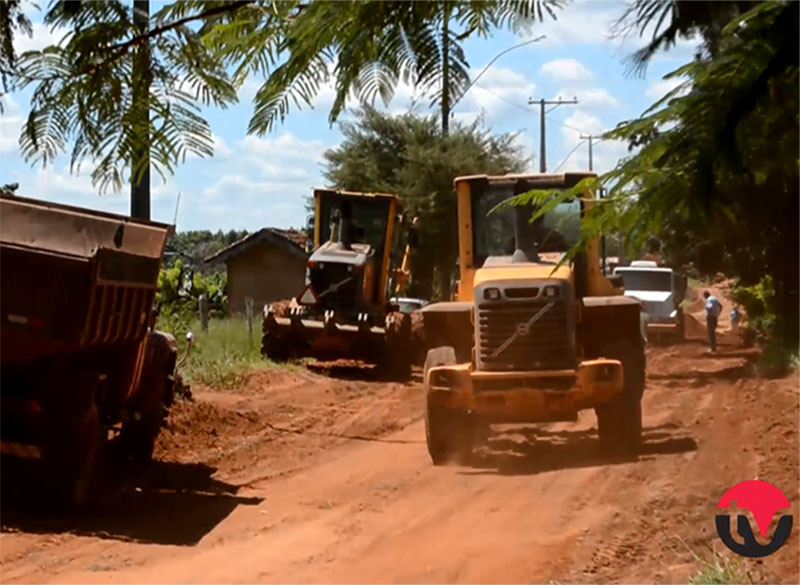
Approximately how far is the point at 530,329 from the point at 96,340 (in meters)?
4.15

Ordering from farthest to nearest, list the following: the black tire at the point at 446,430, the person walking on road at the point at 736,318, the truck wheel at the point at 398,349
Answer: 1. the person walking on road at the point at 736,318
2. the truck wheel at the point at 398,349
3. the black tire at the point at 446,430

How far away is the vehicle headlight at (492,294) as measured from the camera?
1064cm

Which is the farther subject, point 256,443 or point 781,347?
point 781,347

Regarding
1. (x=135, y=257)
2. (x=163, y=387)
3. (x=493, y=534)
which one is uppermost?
(x=135, y=257)

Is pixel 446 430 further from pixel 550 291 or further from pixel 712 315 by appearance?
pixel 712 315

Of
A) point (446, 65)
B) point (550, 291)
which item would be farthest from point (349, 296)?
point (446, 65)

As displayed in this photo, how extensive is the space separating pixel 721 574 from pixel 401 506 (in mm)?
3459

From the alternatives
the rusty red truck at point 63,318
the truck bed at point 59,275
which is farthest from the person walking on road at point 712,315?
the truck bed at point 59,275

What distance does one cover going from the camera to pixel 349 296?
1970cm

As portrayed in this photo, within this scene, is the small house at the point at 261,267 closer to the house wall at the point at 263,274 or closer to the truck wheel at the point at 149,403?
the house wall at the point at 263,274

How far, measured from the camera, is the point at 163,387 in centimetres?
1057

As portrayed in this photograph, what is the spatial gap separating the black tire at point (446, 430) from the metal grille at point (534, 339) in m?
0.61

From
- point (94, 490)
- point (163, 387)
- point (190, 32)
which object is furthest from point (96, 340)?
point (190, 32)

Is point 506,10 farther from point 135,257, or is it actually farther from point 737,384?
point 737,384
